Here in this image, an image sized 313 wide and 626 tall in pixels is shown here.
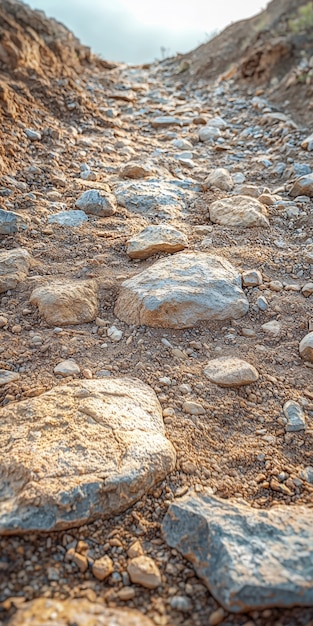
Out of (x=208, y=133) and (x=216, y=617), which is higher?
(x=208, y=133)

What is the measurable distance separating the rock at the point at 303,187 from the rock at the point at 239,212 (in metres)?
0.49

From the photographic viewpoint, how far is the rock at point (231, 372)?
2.22m

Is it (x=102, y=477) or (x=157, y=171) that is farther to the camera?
(x=157, y=171)

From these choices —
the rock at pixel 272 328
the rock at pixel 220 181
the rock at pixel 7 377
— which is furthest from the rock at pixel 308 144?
the rock at pixel 7 377

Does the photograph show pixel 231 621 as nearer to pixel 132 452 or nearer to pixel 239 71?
pixel 132 452

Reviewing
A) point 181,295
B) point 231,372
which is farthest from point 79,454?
point 181,295

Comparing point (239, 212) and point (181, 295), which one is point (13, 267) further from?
point (239, 212)

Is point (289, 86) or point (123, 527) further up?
point (289, 86)

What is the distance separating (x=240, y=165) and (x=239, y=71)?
459cm

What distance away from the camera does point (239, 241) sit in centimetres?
338

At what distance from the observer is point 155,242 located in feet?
10.4

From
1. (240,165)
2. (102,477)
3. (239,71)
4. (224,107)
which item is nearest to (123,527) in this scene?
(102,477)

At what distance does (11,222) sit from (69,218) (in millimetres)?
449

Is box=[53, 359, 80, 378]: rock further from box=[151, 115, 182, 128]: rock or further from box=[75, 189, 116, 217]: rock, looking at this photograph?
box=[151, 115, 182, 128]: rock
